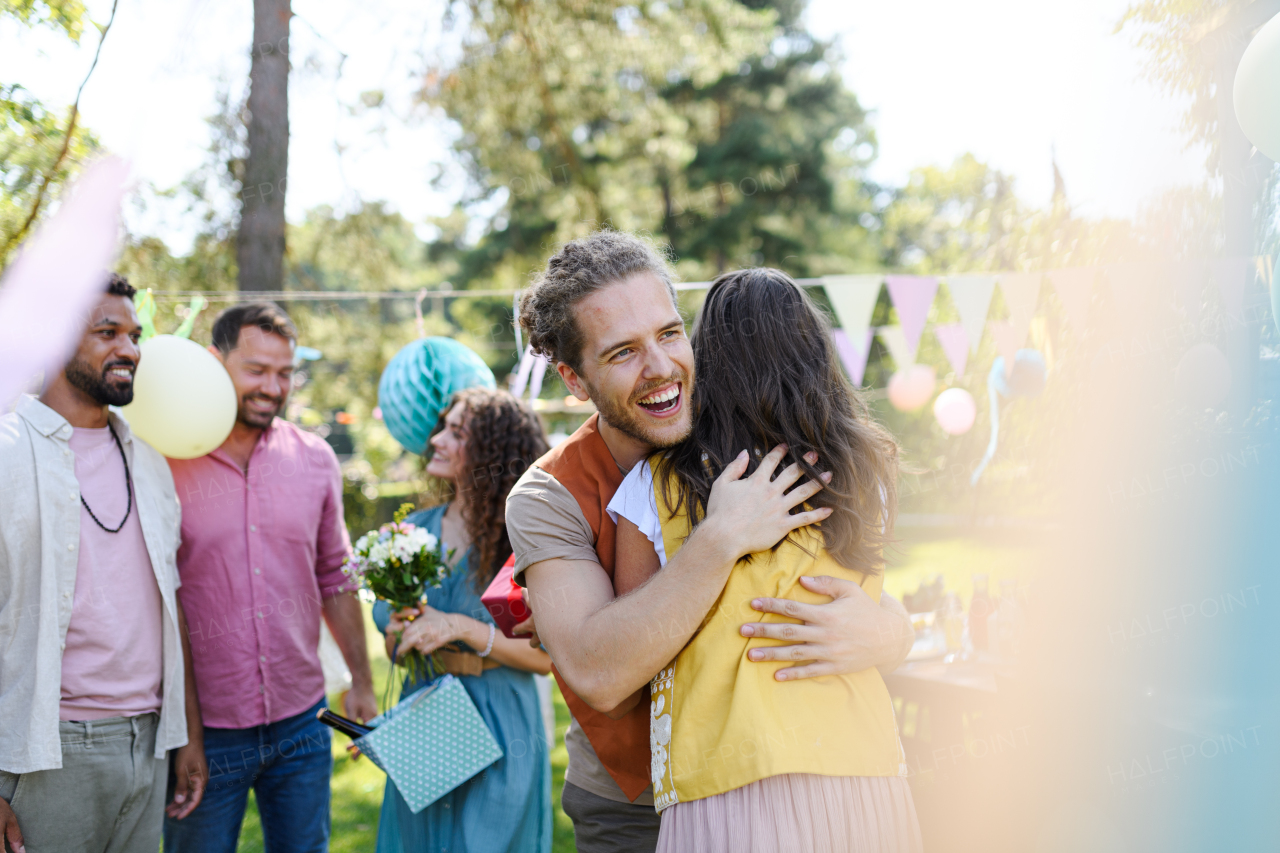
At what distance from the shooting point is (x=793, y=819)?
1.45 meters

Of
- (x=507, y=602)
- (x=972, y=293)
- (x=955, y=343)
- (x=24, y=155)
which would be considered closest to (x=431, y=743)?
(x=507, y=602)

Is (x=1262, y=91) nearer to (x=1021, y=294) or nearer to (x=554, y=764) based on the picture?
(x=1021, y=294)

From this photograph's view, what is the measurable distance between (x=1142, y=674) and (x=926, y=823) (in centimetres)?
121

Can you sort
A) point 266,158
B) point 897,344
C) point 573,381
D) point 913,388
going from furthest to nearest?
point 913,388
point 897,344
point 266,158
point 573,381

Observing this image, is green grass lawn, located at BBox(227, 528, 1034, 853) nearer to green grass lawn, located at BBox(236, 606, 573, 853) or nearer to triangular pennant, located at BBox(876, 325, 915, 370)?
green grass lawn, located at BBox(236, 606, 573, 853)

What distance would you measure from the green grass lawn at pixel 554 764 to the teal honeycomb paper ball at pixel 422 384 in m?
1.96

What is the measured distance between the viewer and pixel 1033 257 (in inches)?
251

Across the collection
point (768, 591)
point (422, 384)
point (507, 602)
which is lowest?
point (507, 602)

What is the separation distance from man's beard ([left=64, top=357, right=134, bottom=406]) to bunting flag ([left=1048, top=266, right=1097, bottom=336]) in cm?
391

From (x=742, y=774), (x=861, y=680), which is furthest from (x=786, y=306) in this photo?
(x=742, y=774)

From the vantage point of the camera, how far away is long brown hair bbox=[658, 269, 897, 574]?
1.65m

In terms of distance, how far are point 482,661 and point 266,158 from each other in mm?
4549

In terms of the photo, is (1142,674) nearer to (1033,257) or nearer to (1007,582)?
(1007,582)

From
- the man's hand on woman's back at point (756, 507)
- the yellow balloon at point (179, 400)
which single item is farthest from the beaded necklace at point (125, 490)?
the man's hand on woman's back at point (756, 507)
